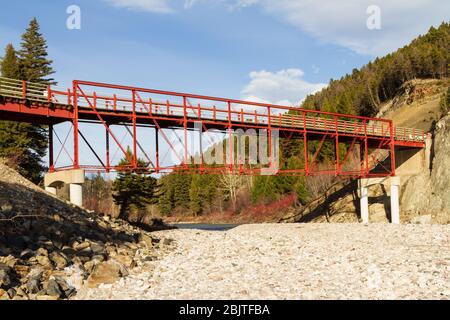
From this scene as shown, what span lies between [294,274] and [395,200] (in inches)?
1273

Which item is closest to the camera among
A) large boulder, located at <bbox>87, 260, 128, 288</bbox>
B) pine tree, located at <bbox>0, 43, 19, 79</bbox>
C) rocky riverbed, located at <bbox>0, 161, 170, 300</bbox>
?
rocky riverbed, located at <bbox>0, 161, 170, 300</bbox>

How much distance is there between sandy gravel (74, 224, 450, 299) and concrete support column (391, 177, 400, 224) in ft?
74.5

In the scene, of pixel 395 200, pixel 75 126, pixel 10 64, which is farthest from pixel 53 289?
pixel 10 64

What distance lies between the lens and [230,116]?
33.6 meters

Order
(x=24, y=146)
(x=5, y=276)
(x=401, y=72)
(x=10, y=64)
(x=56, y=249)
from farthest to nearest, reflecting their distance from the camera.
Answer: (x=401, y=72)
(x=10, y=64)
(x=24, y=146)
(x=56, y=249)
(x=5, y=276)

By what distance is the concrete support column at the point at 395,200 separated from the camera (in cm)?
4250

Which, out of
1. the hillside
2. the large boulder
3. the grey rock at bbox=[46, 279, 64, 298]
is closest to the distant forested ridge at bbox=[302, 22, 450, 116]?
Result: the hillside

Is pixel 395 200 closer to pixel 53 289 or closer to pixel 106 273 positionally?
pixel 106 273

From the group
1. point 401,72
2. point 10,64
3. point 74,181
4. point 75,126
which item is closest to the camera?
point 74,181

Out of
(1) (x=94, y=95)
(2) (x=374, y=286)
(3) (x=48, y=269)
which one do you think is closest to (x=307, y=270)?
(2) (x=374, y=286)

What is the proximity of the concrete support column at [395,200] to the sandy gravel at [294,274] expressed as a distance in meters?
22.7

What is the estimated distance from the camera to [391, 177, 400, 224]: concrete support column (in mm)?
42500

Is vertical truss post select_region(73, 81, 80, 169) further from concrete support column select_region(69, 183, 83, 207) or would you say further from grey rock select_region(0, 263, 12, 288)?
grey rock select_region(0, 263, 12, 288)

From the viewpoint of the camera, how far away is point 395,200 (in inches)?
1683
